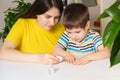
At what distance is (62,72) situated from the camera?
2.85 feet

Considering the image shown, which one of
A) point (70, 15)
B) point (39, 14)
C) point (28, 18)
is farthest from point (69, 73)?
point (28, 18)

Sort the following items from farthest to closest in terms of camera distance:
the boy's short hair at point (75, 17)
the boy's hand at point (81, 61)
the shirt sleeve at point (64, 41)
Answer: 1. the shirt sleeve at point (64, 41)
2. the boy's short hair at point (75, 17)
3. the boy's hand at point (81, 61)

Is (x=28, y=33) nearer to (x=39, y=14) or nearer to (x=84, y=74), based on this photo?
(x=39, y=14)

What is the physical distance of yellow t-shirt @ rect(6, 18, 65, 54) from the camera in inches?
56.5

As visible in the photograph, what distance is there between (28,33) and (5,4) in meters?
1.29

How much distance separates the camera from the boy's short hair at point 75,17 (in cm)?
126

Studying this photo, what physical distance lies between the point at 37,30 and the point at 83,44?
1.19ft

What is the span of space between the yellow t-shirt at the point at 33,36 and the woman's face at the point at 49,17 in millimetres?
94

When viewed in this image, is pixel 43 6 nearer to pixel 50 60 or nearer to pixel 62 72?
pixel 50 60

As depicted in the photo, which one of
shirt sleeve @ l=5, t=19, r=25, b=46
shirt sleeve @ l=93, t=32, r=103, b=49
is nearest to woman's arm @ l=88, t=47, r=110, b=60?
shirt sleeve @ l=93, t=32, r=103, b=49

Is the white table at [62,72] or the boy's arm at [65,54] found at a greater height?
the white table at [62,72]

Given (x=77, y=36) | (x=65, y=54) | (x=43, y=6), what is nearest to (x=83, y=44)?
(x=77, y=36)

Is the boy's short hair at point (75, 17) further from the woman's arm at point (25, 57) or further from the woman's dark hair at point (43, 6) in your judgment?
the woman's arm at point (25, 57)

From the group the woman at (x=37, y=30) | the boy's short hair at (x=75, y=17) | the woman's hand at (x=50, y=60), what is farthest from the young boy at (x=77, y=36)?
the woman's hand at (x=50, y=60)
